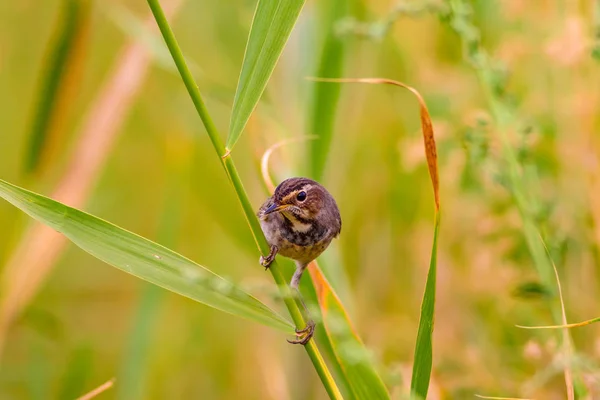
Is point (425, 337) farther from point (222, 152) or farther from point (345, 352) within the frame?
point (222, 152)

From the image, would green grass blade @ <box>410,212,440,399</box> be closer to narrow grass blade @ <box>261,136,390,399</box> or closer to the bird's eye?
narrow grass blade @ <box>261,136,390,399</box>

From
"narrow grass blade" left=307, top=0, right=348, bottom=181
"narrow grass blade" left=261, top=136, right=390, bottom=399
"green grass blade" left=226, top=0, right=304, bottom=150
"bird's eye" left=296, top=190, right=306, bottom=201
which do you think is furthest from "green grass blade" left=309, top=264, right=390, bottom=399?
"narrow grass blade" left=307, top=0, right=348, bottom=181

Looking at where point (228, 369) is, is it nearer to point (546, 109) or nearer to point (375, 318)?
point (375, 318)

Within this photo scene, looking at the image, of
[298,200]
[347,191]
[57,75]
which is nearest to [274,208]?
[298,200]

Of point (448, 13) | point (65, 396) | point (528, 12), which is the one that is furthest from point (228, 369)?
point (448, 13)

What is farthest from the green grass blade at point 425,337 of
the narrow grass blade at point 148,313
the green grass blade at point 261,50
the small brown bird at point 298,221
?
the narrow grass blade at point 148,313

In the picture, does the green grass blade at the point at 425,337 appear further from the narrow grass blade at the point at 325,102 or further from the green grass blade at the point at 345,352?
the narrow grass blade at the point at 325,102

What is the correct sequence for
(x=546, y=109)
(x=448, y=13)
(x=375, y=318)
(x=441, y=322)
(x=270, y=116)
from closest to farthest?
(x=448, y=13)
(x=270, y=116)
(x=546, y=109)
(x=441, y=322)
(x=375, y=318)
